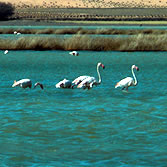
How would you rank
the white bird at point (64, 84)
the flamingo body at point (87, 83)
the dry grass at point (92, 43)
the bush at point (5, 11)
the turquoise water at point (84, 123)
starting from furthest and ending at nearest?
the bush at point (5, 11), the dry grass at point (92, 43), the white bird at point (64, 84), the flamingo body at point (87, 83), the turquoise water at point (84, 123)

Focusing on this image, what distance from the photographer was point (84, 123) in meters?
11.6

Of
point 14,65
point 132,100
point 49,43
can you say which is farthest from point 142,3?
point 132,100

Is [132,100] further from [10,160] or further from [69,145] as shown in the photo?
[10,160]

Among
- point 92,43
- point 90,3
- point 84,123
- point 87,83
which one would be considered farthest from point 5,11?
point 84,123

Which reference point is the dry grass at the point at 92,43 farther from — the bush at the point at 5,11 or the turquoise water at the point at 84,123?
the bush at the point at 5,11

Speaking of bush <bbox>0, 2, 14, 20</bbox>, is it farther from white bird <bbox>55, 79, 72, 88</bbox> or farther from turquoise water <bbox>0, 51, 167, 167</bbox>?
white bird <bbox>55, 79, 72, 88</bbox>

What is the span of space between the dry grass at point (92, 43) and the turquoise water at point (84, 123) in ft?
35.8

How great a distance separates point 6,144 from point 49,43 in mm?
24741

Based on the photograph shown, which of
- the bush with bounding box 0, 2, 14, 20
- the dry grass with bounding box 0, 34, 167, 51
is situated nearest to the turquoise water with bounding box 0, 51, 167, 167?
the dry grass with bounding box 0, 34, 167, 51

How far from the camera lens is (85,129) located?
11.0m

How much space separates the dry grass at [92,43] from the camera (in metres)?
32.8

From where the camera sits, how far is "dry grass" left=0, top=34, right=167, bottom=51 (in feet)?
108

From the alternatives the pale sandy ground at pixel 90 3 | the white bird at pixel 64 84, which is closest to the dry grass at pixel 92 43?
the white bird at pixel 64 84

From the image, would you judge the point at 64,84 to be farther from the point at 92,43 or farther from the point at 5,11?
the point at 5,11
